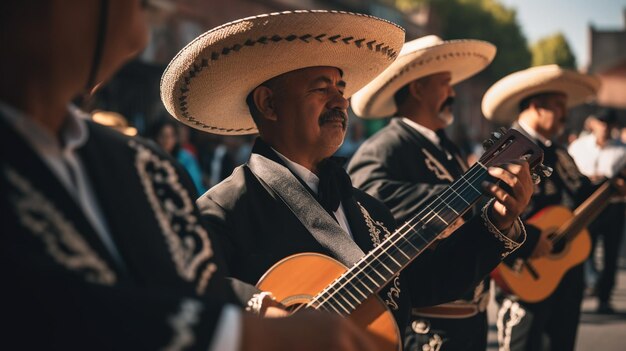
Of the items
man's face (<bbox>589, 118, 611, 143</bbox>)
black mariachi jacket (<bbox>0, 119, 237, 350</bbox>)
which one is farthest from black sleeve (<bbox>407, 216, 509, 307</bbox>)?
man's face (<bbox>589, 118, 611, 143</bbox>)

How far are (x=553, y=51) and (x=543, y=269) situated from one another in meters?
74.7

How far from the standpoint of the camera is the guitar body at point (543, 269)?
484 cm

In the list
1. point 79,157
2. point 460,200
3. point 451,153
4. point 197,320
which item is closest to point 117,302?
point 197,320

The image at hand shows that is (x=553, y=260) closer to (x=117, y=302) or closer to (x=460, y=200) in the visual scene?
(x=460, y=200)

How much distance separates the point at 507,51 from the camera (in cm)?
5256

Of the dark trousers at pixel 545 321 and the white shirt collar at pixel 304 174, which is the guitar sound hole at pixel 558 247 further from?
the white shirt collar at pixel 304 174

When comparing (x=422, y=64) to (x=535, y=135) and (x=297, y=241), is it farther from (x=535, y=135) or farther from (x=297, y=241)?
(x=297, y=241)

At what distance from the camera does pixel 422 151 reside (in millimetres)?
4184

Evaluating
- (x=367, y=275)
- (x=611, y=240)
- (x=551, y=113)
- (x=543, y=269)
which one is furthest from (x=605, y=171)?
(x=367, y=275)

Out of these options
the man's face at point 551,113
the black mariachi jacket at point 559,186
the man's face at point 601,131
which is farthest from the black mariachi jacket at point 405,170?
the man's face at point 601,131

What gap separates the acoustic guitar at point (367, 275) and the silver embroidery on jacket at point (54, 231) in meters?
1.06

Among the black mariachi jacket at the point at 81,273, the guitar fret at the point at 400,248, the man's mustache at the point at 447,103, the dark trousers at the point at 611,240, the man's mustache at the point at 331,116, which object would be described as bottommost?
the dark trousers at the point at 611,240

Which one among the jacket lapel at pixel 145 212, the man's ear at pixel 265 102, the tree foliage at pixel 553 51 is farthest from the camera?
the tree foliage at pixel 553 51

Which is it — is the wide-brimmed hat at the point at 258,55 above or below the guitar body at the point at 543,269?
above
